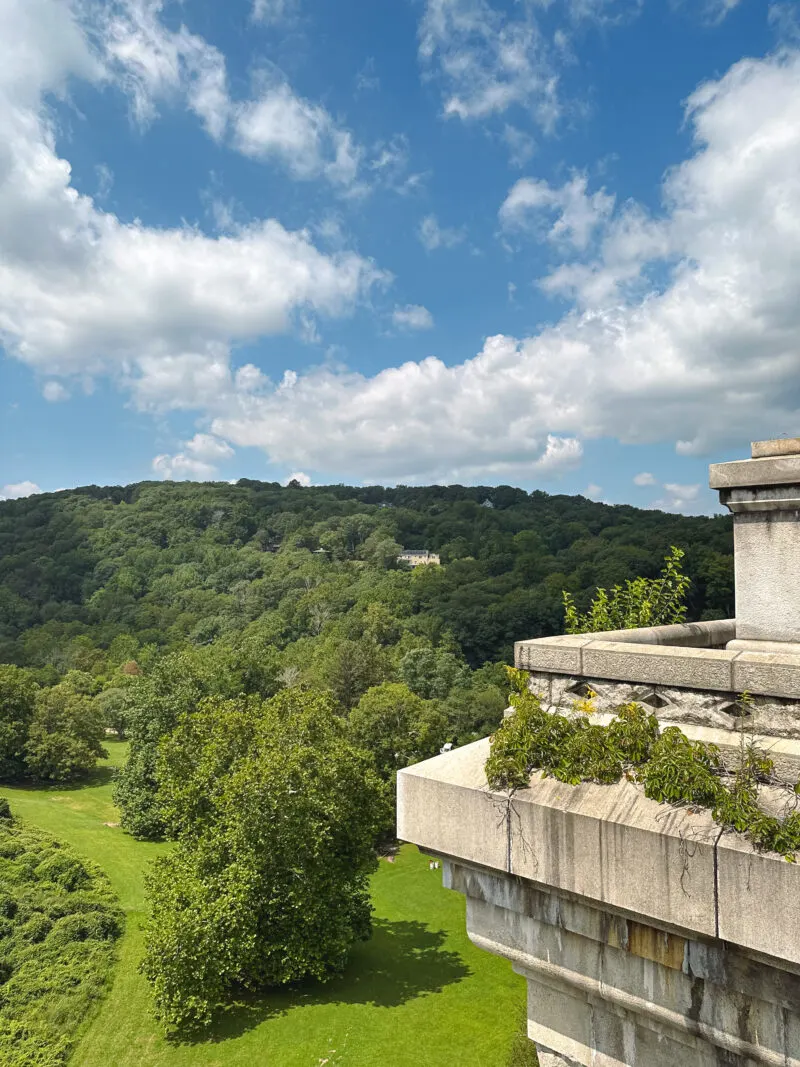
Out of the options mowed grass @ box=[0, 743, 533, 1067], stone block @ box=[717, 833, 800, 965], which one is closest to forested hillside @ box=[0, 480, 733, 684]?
mowed grass @ box=[0, 743, 533, 1067]

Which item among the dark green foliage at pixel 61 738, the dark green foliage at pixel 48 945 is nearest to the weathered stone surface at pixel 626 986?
the dark green foliage at pixel 48 945

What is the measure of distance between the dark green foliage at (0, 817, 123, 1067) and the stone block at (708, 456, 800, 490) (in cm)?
2019

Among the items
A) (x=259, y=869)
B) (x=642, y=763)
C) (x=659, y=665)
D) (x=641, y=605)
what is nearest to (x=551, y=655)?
(x=659, y=665)

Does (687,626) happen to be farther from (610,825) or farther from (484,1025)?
(484,1025)

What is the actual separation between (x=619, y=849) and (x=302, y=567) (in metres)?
102

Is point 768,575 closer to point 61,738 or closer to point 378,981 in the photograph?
point 378,981

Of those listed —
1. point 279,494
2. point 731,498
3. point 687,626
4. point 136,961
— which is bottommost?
point 136,961

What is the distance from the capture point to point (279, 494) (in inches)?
6457

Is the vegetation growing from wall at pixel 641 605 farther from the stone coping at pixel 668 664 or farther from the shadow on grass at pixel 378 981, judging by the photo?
the shadow on grass at pixel 378 981

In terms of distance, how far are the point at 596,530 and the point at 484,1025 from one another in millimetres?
103760

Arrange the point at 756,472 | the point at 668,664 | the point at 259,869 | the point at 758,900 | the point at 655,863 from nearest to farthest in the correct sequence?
1. the point at 758,900
2. the point at 655,863
3. the point at 668,664
4. the point at 756,472
5. the point at 259,869

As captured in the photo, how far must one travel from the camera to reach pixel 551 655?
3.93m

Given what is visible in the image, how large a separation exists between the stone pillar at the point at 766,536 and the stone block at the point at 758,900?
1440mm

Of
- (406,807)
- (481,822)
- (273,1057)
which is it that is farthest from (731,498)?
(273,1057)
